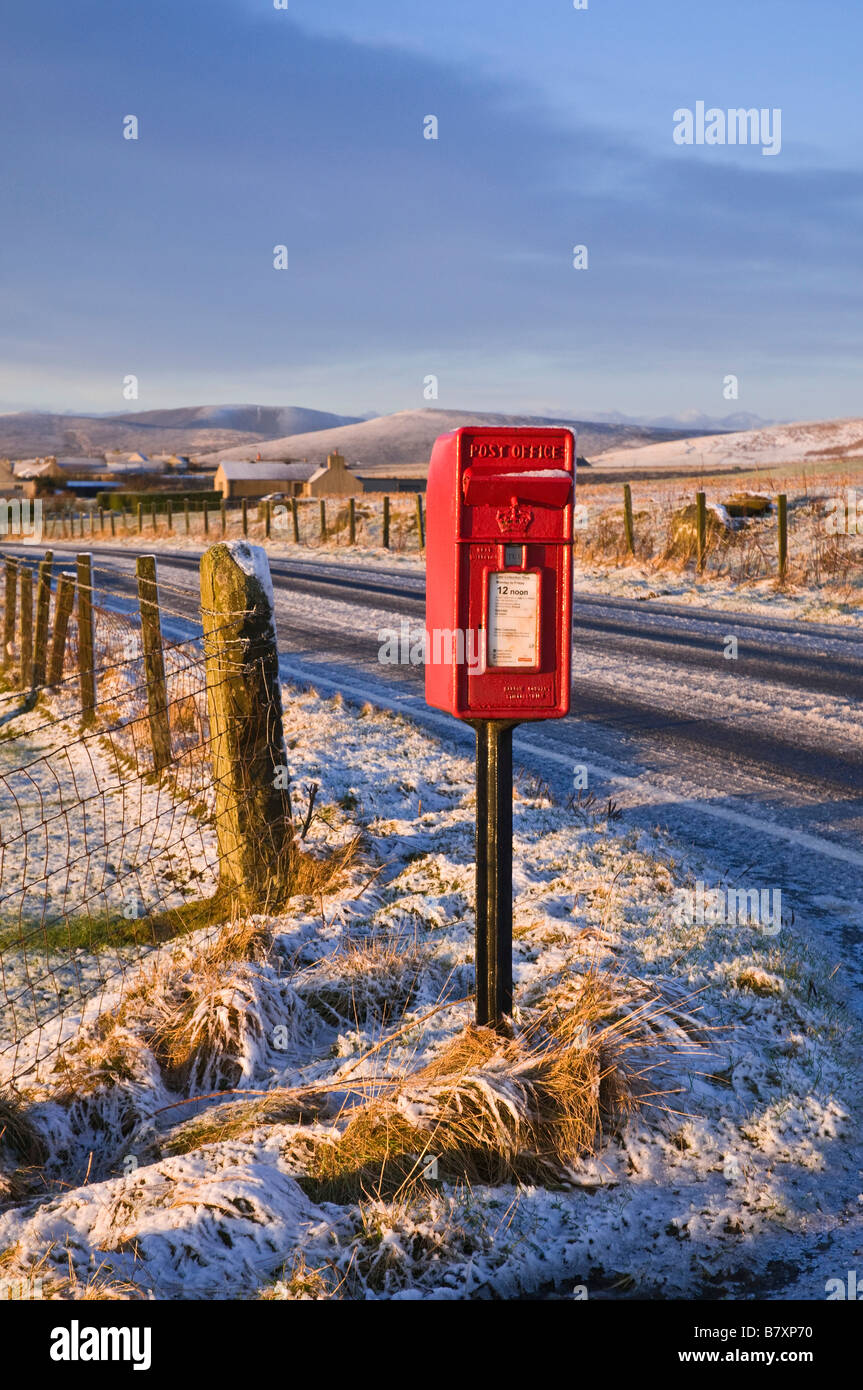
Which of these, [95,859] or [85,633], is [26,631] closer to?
[85,633]

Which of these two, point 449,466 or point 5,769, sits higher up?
point 449,466

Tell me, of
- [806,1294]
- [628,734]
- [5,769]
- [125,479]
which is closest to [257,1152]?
[806,1294]

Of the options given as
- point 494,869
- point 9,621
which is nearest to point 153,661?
point 494,869

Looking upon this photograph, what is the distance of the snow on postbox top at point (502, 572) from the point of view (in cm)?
268

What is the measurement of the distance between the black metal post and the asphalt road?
1.47m

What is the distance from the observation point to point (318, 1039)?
3.60 metres

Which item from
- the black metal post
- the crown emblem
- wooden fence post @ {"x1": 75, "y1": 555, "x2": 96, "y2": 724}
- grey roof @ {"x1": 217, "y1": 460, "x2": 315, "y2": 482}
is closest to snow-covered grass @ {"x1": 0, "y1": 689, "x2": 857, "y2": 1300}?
the black metal post

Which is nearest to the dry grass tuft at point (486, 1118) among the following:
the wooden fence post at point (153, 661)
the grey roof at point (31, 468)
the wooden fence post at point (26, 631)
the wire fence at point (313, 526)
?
the wooden fence post at point (153, 661)

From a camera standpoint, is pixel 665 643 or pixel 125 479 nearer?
pixel 665 643

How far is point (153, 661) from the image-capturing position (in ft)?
23.6

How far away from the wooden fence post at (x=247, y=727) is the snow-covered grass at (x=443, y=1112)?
237mm

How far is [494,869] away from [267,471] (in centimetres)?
9043

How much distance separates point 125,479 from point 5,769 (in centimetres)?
11500

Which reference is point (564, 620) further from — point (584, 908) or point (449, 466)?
point (584, 908)
